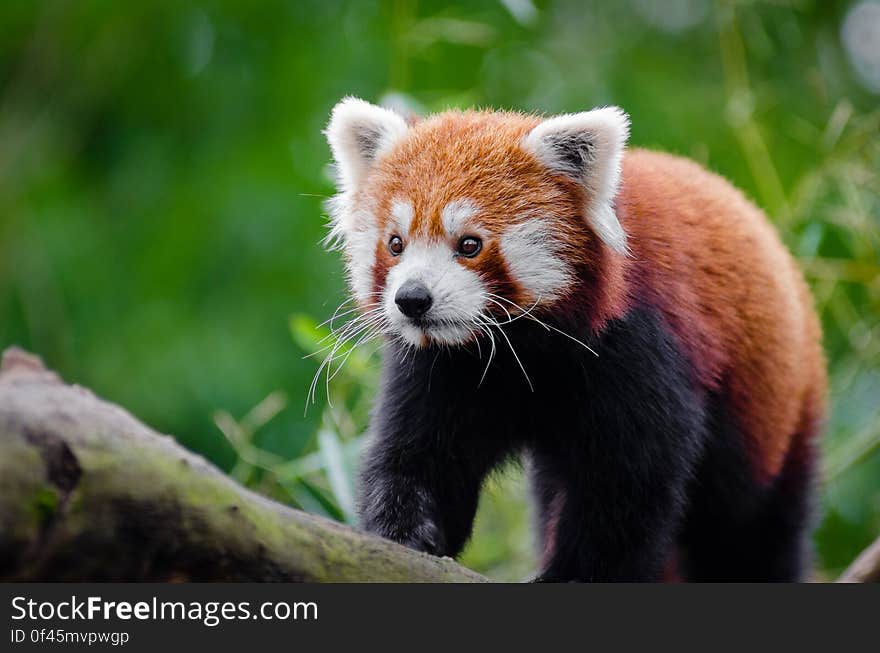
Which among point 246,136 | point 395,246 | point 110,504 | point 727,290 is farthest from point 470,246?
point 246,136

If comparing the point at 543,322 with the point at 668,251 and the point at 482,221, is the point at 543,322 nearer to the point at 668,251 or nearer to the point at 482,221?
the point at 482,221

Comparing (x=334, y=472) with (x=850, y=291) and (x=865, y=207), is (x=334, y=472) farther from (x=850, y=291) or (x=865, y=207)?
(x=850, y=291)

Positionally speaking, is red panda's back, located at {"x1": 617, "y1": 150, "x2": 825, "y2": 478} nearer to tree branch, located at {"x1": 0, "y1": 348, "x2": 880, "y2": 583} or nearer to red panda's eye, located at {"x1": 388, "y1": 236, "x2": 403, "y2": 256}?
red panda's eye, located at {"x1": 388, "y1": 236, "x2": 403, "y2": 256}

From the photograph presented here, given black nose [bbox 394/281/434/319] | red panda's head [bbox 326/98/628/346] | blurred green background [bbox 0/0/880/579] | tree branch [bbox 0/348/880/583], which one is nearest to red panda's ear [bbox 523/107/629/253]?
red panda's head [bbox 326/98/628/346]

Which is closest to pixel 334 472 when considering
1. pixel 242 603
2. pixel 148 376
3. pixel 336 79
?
pixel 242 603

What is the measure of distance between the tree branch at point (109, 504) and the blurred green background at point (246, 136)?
3086 millimetres

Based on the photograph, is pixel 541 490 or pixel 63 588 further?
pixel 541 490

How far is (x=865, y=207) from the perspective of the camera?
12.4 feet

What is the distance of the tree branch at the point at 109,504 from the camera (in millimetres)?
1399

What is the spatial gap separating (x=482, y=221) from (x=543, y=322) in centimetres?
25

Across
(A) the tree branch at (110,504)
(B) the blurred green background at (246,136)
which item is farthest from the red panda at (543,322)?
(B) the blurred green background at (246,136)

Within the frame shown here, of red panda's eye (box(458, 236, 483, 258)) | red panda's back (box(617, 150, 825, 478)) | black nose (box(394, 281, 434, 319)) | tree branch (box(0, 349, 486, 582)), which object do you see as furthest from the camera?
red panda's back (box(617, 150, 825, 478))

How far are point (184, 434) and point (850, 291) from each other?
11.1 ft

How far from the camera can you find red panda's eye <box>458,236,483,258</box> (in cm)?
228
